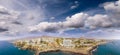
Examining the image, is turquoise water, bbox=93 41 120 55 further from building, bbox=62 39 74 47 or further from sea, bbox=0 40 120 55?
building, bbox=62 39 74 47

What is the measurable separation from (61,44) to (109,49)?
1072 mm

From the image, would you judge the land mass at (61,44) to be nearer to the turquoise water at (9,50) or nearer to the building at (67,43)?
the building at (67,43)

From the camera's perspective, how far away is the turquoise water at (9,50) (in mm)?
7778

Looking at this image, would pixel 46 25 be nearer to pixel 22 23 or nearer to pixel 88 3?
pixel 22 23

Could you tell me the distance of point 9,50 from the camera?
779 cm

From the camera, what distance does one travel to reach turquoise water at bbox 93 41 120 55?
25.8 ft

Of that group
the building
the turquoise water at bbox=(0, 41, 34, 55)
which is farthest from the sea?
the building

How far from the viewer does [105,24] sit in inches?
314

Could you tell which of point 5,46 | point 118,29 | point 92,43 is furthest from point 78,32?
point 5,46

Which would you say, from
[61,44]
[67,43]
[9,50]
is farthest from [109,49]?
[9,50]

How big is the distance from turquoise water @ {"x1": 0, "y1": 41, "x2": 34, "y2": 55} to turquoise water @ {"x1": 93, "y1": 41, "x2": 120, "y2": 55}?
1.49 metres

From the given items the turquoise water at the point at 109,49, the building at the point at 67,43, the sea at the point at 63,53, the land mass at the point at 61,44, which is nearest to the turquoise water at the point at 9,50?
the sea at the point at 63,53

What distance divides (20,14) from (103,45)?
197 cm

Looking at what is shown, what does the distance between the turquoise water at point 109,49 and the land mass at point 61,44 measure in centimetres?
11
